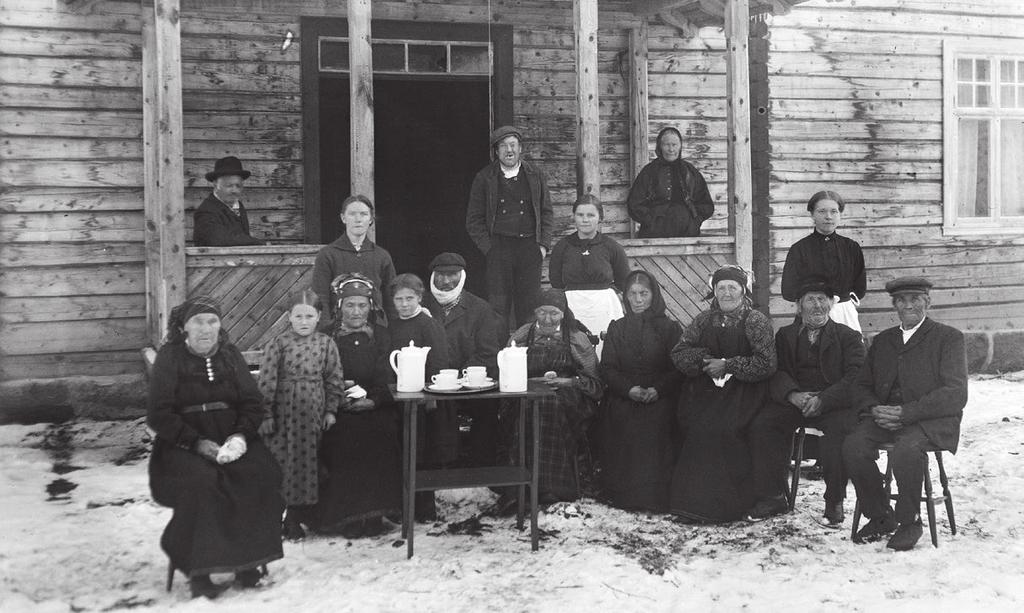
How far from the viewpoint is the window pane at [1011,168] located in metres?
10.8

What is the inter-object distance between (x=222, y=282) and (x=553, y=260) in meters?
2.27

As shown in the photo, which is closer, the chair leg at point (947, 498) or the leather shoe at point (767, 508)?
the chair leg at point (947, 498)

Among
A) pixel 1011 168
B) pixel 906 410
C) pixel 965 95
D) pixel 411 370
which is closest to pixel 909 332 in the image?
pixel 906 410

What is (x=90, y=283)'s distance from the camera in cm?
834

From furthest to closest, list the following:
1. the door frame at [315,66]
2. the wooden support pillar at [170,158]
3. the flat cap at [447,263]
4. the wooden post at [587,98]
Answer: the door frame at [315,66] < the wooden post at [587,98] < the wooden support pillar at [170,158] < the flat cap at [447,263]

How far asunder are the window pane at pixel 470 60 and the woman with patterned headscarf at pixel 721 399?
3.95 metres

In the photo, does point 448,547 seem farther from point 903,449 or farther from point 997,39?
point 997,39

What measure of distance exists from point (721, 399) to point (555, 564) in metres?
1.61

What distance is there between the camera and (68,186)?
823 cm

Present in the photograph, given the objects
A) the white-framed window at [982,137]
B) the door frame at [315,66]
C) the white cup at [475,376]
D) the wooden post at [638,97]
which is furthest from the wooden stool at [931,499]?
the white-framed window at [982,137]

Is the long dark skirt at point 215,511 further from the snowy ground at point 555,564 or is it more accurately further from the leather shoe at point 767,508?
the leather shoe at point 767,508

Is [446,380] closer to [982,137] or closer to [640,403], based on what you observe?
[640,403]

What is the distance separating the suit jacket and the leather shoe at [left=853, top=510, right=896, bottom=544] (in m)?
0.49

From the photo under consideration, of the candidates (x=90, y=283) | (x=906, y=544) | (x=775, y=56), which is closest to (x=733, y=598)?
(x=906, y=544)
